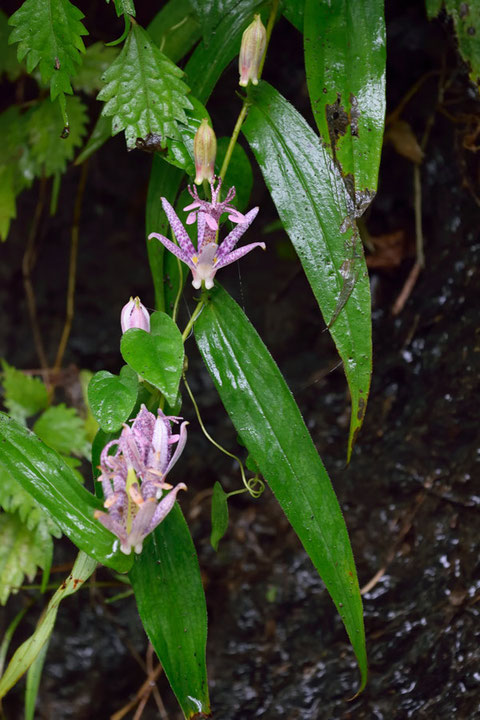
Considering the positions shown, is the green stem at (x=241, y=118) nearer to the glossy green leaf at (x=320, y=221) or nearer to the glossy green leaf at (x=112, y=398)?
the glossy green leaf at (x=320, y=221)

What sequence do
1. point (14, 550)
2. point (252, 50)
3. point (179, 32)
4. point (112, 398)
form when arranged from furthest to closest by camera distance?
point (14, 550), point (179, 32), point (252, 50), point (112, 398)

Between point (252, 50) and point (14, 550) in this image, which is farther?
point (14, 550)

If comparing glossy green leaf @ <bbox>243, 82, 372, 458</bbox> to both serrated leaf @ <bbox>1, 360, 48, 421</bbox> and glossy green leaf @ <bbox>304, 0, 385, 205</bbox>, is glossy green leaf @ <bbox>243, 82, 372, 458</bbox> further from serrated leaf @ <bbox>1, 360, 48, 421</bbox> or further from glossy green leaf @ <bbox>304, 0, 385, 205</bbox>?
serrated leaf @ <bbox>1, 360, 48, 421</bbox>

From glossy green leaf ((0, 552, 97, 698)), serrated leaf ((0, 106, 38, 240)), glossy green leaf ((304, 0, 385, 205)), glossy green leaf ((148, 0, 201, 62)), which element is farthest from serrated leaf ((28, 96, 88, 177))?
glossy green leaf ((0, 552, 97, 698))

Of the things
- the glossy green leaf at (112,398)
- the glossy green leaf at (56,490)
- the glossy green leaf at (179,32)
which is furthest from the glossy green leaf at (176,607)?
the glossy green leaf at (179,32)

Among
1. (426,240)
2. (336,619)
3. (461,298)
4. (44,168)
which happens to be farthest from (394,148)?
(336,619)

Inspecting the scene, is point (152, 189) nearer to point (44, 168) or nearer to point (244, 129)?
point (244, 129)

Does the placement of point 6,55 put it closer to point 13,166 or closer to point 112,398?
point 13,166

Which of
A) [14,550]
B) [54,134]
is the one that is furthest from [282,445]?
[54,134]
